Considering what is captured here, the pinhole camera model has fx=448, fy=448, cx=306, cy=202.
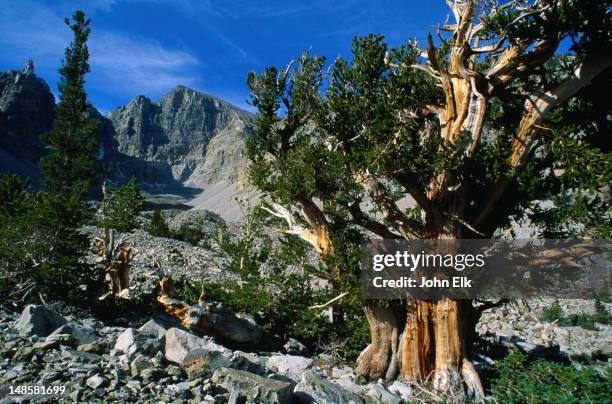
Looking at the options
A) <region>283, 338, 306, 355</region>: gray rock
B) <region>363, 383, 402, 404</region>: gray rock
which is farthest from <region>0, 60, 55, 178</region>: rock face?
<region>363, 383, 402, 404</region>: gray rock

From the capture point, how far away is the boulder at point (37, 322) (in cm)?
762

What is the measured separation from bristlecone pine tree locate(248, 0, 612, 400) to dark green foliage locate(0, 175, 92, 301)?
6.05 meters

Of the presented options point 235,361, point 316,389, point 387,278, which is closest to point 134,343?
point 235,361

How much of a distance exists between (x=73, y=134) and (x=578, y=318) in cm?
3558

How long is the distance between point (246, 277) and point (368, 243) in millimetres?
5675

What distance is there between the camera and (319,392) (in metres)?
6.88

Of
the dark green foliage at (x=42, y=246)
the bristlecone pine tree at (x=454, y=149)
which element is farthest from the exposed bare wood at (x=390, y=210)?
the dark green foliage at (x=42, y=246)

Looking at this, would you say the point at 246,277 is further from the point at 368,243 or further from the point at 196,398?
the point at 196,398

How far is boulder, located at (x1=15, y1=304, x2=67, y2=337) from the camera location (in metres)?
7.62

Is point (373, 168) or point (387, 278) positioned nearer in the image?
point (373, 168)

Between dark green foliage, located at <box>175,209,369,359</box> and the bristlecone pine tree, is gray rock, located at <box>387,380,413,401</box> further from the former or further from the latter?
dark green foliage, located at <box>175,209,369,359</box>

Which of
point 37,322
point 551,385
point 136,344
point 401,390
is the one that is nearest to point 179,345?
point 136,344

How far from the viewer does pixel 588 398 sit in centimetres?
495

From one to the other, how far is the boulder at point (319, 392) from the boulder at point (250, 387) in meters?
0.43
